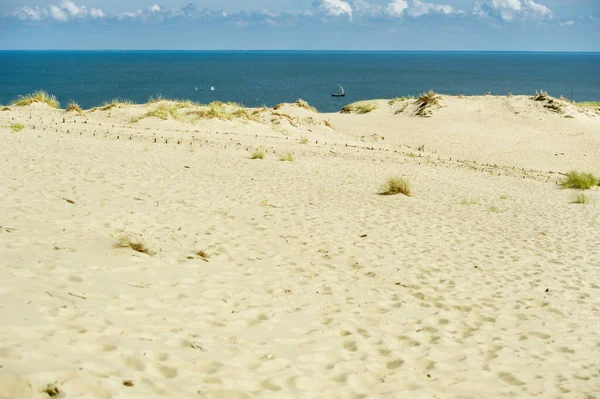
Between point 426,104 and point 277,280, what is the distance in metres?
35.2

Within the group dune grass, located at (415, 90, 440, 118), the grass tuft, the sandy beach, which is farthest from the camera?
dune grass, located at (415, 90, 440, 118)

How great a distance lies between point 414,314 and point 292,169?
11042 mm

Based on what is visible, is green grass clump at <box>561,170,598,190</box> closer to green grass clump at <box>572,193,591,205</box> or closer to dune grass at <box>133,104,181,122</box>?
green grass clump at <box>572,193,591,205</box>

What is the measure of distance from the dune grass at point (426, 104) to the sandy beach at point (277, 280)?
21063mm

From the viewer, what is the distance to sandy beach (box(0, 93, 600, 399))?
4711mm

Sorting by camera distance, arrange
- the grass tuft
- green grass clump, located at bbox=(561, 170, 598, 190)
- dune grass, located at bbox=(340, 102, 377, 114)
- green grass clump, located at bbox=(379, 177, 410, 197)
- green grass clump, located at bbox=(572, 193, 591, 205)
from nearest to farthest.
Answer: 1. the grass tuft
2. green grass clump, located at bbox=(379, 177, 410, 197)
3. green grass clump, located at bbox=(572, 193, 591, 205)
4. green grass clump, located at bbox=(561, 170, 598, 190)
5. dune grass, located at bbox=(340, 102, 377, 114)

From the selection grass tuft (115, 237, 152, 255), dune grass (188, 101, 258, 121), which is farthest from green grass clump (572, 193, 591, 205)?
dune grass (188, 101, 258, 121)

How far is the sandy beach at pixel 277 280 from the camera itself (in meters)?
4.71

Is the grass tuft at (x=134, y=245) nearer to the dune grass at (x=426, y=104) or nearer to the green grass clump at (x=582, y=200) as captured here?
the green grass clump at (x=582, y=200)

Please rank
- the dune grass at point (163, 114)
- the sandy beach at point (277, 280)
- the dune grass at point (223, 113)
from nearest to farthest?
the sandy beach at point (277, 280) → the dune grass at point (163, 114) → the dune grass at point (223, 113)

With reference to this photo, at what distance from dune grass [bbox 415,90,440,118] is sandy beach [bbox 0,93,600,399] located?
21.1 m

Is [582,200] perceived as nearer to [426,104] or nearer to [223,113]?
[223,113]

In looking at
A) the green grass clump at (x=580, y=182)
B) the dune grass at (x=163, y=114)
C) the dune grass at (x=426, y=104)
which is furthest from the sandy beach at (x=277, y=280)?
the dune grass at (x=426, y=104)

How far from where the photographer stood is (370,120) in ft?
123
